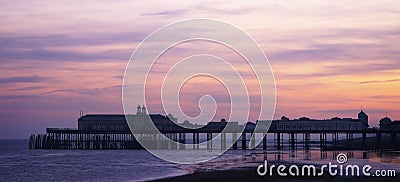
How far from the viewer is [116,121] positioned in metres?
128

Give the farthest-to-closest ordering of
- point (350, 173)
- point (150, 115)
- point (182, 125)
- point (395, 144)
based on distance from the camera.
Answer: point (150, 115)
point (182, 125)
point (395, 144)
point (350, 173)

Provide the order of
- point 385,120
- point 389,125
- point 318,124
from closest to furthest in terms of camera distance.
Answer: point 389,125 < point 318,124 < point 385,120

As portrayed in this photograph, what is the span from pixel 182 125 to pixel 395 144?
39.9 m

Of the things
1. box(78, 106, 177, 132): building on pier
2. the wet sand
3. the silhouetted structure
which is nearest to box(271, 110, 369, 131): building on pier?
the silhouetted structure

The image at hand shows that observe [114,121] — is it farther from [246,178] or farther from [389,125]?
[246,178]

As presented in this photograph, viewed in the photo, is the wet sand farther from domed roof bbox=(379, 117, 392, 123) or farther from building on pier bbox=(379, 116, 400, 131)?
domed roof bbox=(379, 117, 392, 123)

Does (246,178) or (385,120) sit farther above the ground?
(385,120)

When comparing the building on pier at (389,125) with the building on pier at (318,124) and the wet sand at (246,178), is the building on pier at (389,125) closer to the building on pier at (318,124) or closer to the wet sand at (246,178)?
the building on pier at (318,124)

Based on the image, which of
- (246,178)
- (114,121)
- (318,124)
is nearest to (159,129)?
(114,121)

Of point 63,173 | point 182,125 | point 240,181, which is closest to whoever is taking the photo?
point 240,181

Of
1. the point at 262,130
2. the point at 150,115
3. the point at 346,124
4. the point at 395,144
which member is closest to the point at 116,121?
the point at 150,115

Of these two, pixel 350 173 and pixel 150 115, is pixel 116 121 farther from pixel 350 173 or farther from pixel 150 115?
pixel 350 173

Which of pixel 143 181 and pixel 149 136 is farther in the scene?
pixel 149 136

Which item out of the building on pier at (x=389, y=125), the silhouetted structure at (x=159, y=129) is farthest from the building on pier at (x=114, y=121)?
the building on pier at (x=389, y=125)
